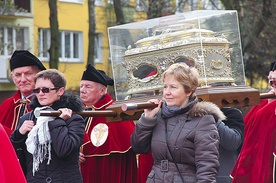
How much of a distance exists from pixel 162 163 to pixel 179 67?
76 centimetres

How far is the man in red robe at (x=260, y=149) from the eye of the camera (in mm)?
7219

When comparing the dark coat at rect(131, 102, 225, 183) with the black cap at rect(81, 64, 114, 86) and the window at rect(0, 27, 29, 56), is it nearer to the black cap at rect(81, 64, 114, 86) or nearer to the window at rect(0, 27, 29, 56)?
the black cap at rect(81, 64, 114, 86)

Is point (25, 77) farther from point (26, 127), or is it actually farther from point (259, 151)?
point (259, 151)

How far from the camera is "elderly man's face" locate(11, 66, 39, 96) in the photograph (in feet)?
26.1

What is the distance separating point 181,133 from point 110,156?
2579 mm

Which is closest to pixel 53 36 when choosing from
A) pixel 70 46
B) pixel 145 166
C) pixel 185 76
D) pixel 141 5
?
pixel 141 5

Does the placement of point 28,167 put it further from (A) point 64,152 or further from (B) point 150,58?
(B) point 150,58

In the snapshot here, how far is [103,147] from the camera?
8.28 metres

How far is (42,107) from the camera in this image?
22.0 feet

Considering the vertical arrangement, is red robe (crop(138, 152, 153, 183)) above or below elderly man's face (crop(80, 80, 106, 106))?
below

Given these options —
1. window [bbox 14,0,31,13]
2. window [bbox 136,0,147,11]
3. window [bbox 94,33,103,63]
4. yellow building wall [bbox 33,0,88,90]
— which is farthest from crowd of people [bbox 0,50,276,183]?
window [bbox 94,33,103,63]

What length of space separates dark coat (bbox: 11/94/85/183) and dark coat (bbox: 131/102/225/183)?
771 millimetres

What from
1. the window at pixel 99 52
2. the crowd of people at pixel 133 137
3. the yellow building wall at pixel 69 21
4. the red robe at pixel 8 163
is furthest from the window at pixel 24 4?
the red robe at pixel 8 163

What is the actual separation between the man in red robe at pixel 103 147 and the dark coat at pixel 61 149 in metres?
1.51
